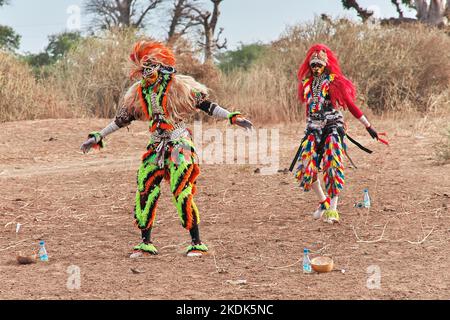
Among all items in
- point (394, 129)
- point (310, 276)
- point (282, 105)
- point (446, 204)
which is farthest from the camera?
point (282, 105)

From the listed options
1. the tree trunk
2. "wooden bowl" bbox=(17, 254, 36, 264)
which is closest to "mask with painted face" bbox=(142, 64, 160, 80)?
"wooden bowl" bbox=(17, 254, 36, 264)

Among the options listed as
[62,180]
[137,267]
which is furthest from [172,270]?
[62,180]

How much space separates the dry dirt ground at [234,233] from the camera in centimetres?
555

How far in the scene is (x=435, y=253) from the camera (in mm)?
6480

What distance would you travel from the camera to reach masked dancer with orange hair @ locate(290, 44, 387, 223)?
752 cm

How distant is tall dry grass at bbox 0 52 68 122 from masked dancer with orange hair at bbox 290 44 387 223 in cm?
975

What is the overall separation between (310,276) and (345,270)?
0.32 metres

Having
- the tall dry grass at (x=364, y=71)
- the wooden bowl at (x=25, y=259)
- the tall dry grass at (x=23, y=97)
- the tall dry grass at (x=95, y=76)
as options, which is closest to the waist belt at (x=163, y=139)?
the wooden bowl at (x=25, y=259)

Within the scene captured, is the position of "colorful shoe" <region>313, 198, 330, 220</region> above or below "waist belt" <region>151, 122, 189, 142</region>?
below

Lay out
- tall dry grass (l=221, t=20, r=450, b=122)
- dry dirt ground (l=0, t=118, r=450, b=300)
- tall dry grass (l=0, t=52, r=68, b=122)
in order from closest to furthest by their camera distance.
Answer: dry dirt ground (l=0, t=118, r=450, b=300) < tall dry grass (l=0, t=52, r=68, b=122) < tall dry grass (l=221, t=20, r=450, b=122)

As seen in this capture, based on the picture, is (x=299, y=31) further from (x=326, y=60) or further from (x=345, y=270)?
(x=345, y=270)

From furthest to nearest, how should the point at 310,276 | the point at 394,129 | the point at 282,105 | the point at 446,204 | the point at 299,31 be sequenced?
the point at 299,31 < the point at 282,105 < the point at 394,129 < the point at 446,204 < the point at 310,276

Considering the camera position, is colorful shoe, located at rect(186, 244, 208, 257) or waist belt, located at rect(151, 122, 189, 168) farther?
colorful shoe, located at rect(186, 244, 208, 257)

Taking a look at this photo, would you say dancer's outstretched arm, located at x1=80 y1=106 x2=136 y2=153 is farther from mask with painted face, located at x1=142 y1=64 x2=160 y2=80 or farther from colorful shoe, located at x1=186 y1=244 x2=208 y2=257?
colorful shoe, located at x1=186 y1=244 x2=208 y2=257
